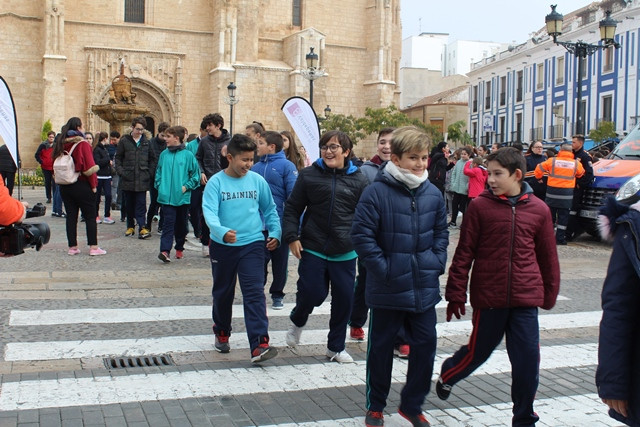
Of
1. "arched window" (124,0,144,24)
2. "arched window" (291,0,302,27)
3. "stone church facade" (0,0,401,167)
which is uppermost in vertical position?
"arched window" (291,0,302,27)

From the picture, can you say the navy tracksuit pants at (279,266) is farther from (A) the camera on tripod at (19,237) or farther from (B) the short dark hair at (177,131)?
(B) the short dark hair at (177,131)

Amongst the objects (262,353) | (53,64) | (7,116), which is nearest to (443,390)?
(262,353)

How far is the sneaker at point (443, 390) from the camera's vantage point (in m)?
4.65

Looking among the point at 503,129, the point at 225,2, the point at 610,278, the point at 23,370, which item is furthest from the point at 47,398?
the point at 503,129

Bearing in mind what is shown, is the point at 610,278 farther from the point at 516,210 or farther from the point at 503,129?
the point at 503,129

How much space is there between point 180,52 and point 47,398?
111 feet

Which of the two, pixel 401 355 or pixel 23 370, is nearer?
pixel 23 370

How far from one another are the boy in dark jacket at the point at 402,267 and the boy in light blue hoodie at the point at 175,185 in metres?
6.23

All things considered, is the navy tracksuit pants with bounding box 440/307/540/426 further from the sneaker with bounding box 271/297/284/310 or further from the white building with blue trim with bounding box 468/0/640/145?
the white building with blue trim with bounding box 468/0/640/145

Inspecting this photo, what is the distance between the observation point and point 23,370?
5.22 m

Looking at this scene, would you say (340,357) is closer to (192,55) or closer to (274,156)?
(274,156)

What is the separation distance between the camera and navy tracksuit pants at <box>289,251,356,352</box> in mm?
5574

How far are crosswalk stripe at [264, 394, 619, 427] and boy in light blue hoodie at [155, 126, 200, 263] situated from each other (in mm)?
6195

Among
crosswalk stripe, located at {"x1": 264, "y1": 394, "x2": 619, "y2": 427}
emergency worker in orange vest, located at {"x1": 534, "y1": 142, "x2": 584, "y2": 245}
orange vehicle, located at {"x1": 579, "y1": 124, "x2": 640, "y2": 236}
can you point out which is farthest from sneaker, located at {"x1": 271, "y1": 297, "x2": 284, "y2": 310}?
orange vehicle, located at {"x1": 579, "y1": 124, "x2": 640, "y2": 236}
